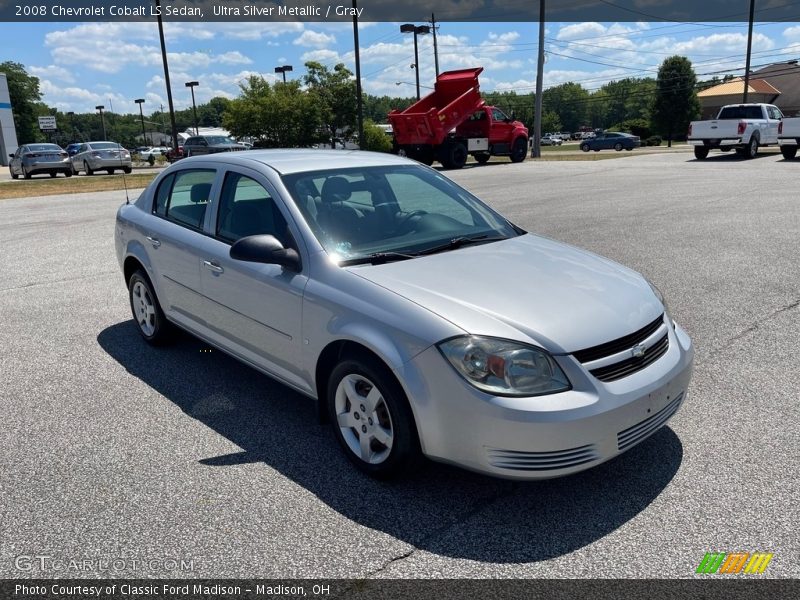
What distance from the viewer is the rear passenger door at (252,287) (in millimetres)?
3834

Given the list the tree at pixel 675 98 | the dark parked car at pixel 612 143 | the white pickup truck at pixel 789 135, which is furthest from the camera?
the tree at pixel 675 98

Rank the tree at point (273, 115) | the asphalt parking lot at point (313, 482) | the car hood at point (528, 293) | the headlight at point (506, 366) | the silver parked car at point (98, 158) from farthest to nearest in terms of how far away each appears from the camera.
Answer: the tree at point (273, 115) → the silver parked car at point (98, 158) → the car hood at point (528, 293) → the headlight at point (506, 366) → the asphalt parking lot at point (313, 482)

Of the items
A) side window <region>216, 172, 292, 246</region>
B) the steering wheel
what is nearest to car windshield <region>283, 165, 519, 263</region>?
the steering wheel

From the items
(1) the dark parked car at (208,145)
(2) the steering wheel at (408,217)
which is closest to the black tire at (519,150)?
(1) the dark parked car at (208,145)

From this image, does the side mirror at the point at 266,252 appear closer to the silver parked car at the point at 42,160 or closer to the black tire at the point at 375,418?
the black tire at the point at 375,418

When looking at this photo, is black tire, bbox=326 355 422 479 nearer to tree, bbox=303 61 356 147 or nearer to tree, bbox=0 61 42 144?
tree, bbox=303 61 356 147

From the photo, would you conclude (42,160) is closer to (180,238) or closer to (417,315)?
(180,238)

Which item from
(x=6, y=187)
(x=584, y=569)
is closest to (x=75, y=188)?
(x=6, y=187)

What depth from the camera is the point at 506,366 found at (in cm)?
296

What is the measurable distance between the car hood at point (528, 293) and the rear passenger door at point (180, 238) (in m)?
1.66

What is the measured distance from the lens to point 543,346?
298 cm

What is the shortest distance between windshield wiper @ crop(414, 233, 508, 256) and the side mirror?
0.69 metres

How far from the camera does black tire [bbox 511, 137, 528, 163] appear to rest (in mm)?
31328

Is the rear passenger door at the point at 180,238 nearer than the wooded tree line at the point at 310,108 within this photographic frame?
Yes
